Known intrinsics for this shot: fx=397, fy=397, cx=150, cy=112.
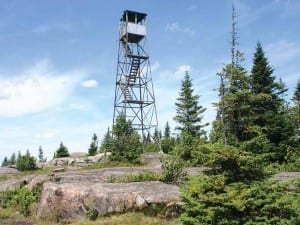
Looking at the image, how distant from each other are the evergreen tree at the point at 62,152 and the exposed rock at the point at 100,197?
30329 millimetres

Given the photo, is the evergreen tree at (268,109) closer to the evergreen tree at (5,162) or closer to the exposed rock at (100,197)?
the exposed rock at (100,197)

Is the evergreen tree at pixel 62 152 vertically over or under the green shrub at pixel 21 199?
over

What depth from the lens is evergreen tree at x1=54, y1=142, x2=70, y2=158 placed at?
4481 centimetres

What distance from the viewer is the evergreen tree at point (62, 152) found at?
44.8 m

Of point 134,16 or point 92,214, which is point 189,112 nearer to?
point 134,16

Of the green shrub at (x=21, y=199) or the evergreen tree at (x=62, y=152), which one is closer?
the green shrub at (x=21, y=199)

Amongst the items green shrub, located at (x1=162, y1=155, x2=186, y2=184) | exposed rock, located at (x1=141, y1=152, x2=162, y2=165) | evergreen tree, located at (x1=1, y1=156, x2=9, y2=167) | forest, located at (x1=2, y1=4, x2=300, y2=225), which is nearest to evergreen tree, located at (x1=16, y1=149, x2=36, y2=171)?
forest, located at (x1=2, y1=4, x2=300, y2=225)

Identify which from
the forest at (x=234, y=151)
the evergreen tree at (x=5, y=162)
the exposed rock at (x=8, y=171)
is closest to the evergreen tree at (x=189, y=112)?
the forest at (x=234, y=151)

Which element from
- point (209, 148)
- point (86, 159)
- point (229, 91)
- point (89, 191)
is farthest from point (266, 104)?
point (209, 148)

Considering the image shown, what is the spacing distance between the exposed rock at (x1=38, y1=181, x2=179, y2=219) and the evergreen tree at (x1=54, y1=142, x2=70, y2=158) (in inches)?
1194

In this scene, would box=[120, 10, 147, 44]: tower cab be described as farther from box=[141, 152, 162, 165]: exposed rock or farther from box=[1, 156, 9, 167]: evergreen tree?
box=[1, 156, 9, 167]: evergreen tree

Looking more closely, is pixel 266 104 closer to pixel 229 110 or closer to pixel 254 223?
pixel 229 110

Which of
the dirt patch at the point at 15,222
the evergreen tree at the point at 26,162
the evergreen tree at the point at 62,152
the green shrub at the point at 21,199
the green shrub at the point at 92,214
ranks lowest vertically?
the dirt patch at the point at 15,222

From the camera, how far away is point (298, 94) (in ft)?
172
